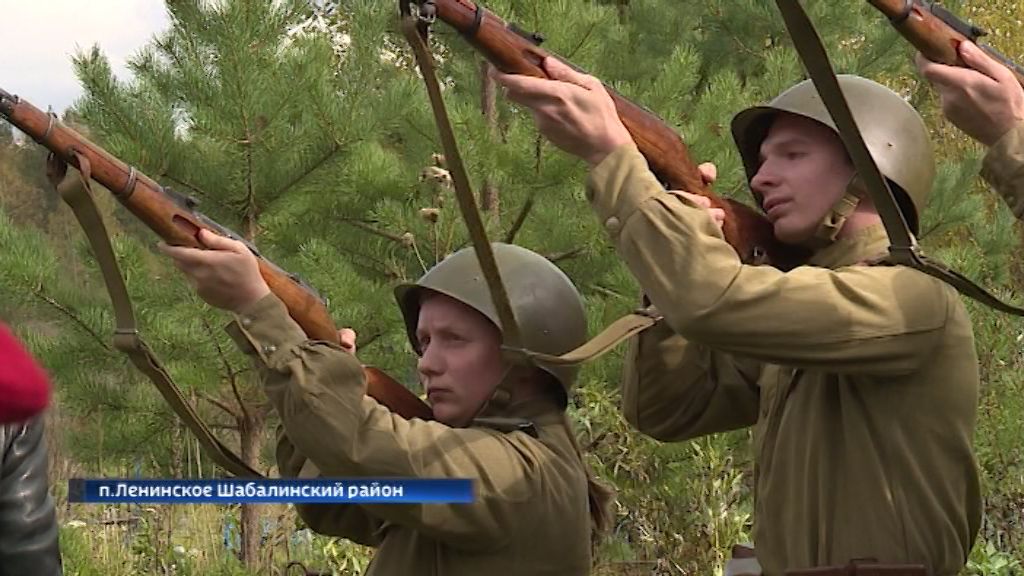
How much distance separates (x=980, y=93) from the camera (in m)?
3.30

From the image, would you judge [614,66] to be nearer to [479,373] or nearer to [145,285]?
[145,285]

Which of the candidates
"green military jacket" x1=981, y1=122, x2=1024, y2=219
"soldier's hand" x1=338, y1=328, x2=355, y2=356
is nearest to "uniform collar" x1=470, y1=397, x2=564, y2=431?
"soldier's hand" x1=338, y1=328, x2=355, y2=356

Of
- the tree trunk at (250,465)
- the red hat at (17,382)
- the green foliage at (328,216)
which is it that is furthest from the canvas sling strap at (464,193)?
the tree trunk at (250,465)

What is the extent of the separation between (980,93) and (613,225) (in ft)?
2.54

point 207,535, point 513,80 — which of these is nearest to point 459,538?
point 513,80

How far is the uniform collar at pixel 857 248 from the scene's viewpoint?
137 inches

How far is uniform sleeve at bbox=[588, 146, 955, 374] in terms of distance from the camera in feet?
10.3

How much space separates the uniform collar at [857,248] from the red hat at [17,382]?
87.2 inches

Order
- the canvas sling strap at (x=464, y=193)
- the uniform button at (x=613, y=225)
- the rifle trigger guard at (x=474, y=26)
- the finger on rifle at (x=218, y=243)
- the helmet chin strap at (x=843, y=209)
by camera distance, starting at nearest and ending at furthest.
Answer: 1. the uniform button at (x=613, y=225)
2. the helmet chin strap at (x=843, y=209)
3. the canvas sling strap at (x=464, y=193)
4. the rifle trigger guard at (x=474, y=26)
5. the finger on rifle at (x=218, y=243)

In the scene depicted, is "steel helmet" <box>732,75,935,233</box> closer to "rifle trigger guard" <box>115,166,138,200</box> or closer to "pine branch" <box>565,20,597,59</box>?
"rifle trigger guard" <box>115,166,138,200</box>

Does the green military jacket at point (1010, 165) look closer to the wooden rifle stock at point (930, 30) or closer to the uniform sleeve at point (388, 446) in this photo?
the wooden rifle stock at point (930, 30)

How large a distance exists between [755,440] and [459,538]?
2.33 feet
